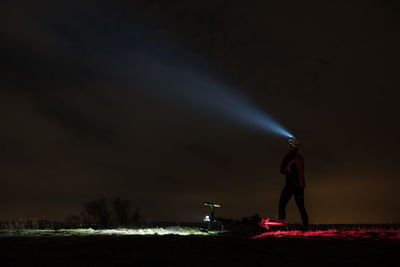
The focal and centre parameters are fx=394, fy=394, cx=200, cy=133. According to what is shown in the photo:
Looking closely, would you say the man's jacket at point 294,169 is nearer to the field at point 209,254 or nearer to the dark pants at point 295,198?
the dark pants at point 295,198

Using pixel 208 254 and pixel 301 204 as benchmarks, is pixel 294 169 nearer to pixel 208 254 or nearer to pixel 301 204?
pixel 301 204

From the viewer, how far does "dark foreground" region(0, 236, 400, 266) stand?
830 cm

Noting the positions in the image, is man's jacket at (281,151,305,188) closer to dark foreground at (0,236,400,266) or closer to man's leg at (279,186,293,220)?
man's leg at (279,186,293,220)

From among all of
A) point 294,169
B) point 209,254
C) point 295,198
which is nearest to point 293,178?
point 294,169

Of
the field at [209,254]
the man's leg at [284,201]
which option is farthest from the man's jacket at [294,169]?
the field at [209,254]

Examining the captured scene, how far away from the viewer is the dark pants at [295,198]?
58.7 ft

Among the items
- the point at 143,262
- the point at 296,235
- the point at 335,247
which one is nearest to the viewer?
the point at 143,262

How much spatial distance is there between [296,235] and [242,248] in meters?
A: 4.88

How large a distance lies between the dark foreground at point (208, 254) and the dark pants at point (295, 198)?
5900 millimetres

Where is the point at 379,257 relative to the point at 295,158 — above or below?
below

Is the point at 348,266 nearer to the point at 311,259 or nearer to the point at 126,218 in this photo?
the point at 311,259

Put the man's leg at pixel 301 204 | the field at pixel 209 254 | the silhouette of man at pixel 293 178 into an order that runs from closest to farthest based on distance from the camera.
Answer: the field at pixel 209 254
the man's leg at pixel 301 204
the silhouette of man at pixel 293 178

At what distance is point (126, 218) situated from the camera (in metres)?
29.1

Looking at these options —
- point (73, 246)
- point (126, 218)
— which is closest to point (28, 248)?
point (73, 246)
